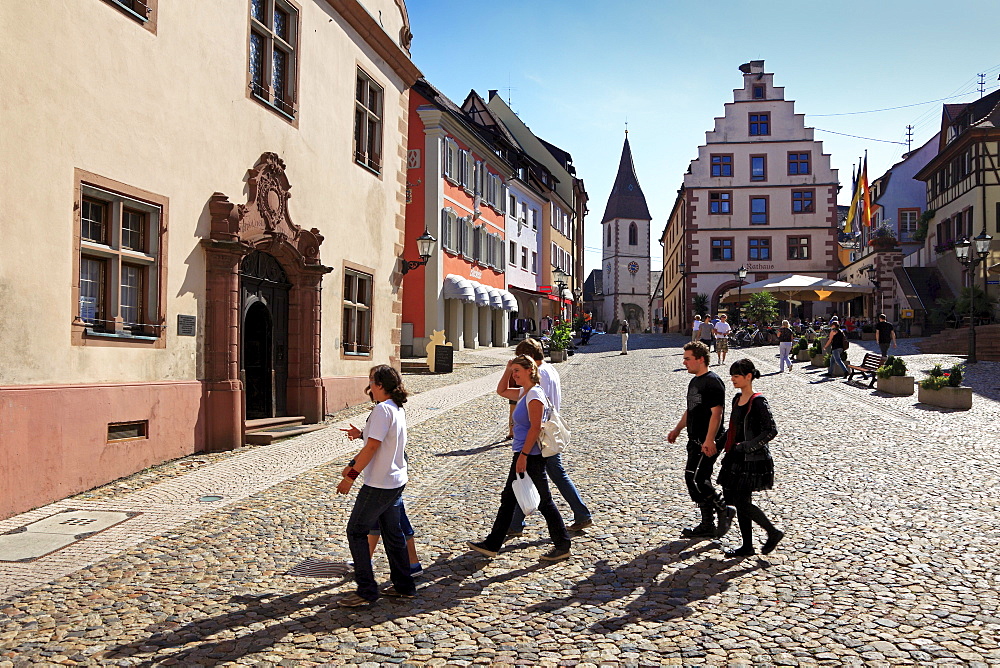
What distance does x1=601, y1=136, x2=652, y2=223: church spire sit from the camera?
307ft

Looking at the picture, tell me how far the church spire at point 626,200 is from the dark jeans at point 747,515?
3512 inches

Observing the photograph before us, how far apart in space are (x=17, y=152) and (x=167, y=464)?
404 cm

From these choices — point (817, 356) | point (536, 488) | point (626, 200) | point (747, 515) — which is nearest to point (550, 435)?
point (536, 488)

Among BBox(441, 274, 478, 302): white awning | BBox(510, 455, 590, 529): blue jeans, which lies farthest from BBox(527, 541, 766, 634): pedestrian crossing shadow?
BBox(441, 274, 478, 302): white awning

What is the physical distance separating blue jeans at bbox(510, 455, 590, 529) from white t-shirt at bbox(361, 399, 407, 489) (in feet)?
4.91

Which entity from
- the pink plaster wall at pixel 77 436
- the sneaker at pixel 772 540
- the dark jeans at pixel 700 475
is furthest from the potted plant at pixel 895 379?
the pink plaster wall at pixel 77 436

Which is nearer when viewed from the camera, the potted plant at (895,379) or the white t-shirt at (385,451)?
the white t-shirt at (385,451)

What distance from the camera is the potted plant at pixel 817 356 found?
2572 cm

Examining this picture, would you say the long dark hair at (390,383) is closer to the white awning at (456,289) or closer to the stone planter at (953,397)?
the stone planter at (953,397)

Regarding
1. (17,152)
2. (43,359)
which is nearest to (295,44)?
(17,152)

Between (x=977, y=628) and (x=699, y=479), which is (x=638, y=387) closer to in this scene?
(x=699, y=479)

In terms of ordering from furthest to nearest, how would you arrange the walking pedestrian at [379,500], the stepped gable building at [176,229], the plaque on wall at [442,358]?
the plaque on wall at [442,358], the stepped gable building at [176,229], the walking pedestrian at [379,500]

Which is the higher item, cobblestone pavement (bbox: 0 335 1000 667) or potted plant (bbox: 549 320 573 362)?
potted plant (bbox: 549 320 573 362)

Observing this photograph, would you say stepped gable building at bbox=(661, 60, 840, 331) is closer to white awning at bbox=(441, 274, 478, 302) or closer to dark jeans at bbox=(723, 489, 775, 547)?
white awning at bbox=(441, 274, 478, 302)
